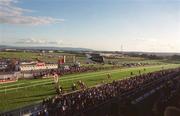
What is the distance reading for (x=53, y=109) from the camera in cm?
2198

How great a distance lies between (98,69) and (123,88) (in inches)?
1356

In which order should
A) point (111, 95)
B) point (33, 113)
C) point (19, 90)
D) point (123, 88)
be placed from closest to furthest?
point (33, 113) < point (111, 95) < point (123, 88) < point (19, 90)

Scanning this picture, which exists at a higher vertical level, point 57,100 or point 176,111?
point 176,111

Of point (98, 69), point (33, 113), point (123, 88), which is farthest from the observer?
point (98, 69)

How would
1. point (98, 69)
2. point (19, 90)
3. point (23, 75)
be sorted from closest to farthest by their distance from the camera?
1. point (19, 90)
2. point (23, 75)
3. point (98, 69)

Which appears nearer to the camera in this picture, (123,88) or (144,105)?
(144,105)

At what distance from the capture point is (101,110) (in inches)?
894

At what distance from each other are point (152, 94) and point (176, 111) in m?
28.3

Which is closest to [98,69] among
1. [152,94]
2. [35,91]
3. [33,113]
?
[35,91]

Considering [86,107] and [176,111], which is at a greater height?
[176,111]

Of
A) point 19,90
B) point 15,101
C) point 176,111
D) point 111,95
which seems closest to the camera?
point 176,111

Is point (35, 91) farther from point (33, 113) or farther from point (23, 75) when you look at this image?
point (33, 113)

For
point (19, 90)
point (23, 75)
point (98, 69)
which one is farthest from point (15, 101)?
point (98, 69)

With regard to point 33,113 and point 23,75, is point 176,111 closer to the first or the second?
point 33,113
